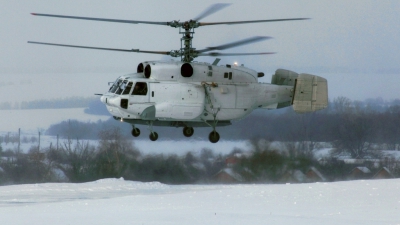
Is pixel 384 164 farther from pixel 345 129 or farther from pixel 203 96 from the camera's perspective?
pixel 203 96

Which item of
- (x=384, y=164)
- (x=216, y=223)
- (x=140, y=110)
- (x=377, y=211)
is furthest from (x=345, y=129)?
(x=216, y=223)

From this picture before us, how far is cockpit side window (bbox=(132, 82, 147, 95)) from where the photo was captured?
34250 millimetres

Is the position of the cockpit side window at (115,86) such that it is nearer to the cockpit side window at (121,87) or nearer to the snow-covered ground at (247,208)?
the cockpit side window at (121,87)

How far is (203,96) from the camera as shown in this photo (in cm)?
3478

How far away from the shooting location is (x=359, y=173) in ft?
144

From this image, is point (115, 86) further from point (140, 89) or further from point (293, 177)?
point (293, 177)

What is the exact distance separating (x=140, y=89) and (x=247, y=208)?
7297 mm

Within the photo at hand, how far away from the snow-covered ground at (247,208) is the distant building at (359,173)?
10.1 m

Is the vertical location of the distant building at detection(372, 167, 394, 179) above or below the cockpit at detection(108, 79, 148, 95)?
below

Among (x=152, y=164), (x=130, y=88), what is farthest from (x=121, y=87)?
(x=152, y=164)

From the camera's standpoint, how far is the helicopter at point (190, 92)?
112ft

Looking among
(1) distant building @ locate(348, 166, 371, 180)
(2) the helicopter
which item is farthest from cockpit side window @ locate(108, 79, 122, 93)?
(1) distant building @ locate(348, 166, 371, 180)

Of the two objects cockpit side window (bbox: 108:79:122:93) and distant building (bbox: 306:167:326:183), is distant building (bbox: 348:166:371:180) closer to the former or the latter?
distant building (bbox: 306:167:326:183)

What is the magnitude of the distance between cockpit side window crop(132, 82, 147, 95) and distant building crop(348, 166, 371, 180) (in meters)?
12.9
